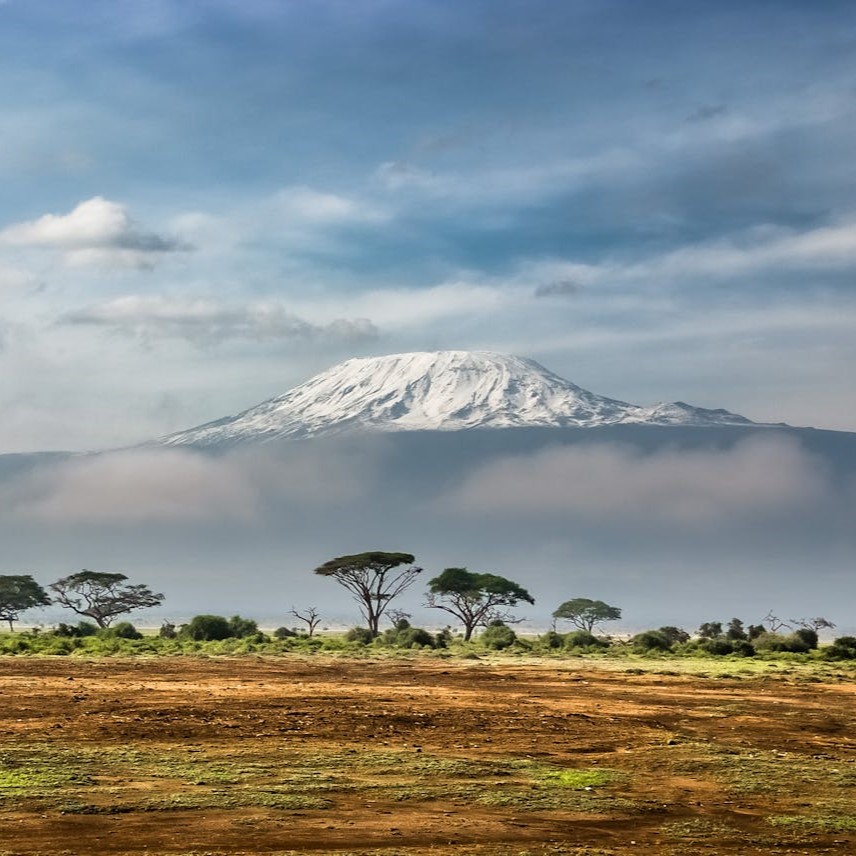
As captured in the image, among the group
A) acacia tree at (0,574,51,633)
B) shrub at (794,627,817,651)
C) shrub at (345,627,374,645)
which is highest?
acacia tree at (0,574,51,633)

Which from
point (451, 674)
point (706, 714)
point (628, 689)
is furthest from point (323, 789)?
point (451, 674)

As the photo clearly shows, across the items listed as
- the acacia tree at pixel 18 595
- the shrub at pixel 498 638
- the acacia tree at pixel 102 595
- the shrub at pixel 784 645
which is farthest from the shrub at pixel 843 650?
the acacia tree at pixel 18 595

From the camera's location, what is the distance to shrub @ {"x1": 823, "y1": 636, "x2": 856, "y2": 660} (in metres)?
59.7

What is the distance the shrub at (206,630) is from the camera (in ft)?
257

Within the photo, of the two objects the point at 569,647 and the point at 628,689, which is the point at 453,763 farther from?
the point at 569,647

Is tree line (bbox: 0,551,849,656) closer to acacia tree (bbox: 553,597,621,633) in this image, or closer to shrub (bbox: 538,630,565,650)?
shrub (bbox: 538,630,565,650)

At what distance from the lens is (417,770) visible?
20.8 m

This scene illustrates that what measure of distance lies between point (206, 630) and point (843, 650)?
41.2 metres

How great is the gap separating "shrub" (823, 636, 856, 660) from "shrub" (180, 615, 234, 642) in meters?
39.1

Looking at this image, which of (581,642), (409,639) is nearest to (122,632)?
(409,639)

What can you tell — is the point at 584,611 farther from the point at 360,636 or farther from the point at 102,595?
the point at 360,636

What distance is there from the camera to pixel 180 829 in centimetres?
1603

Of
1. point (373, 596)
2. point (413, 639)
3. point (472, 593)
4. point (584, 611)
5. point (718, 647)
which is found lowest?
point (413, 639)

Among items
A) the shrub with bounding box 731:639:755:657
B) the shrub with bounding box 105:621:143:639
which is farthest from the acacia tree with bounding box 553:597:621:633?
the shrub with bounding box 731:639:755:657
